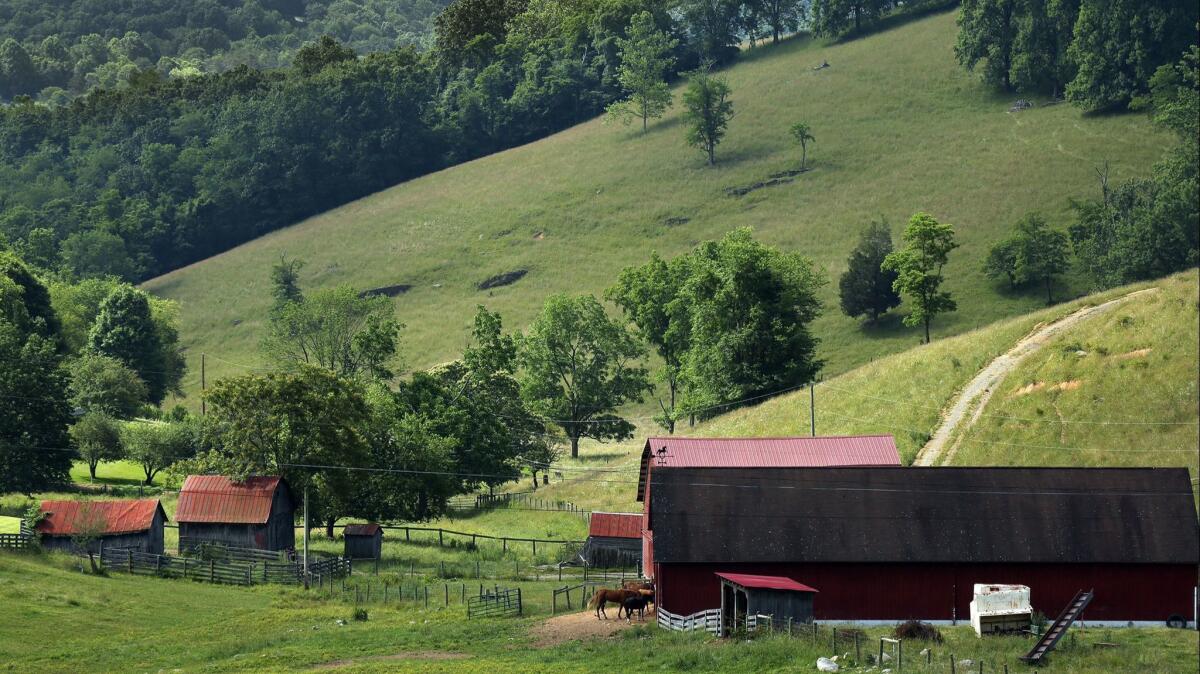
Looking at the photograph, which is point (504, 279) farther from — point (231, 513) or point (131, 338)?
point (231, 513)

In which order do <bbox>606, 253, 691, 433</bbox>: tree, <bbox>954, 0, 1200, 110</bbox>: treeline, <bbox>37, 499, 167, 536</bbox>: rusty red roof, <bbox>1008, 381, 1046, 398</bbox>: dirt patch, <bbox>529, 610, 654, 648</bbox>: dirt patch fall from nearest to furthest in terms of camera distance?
<bbox>529, 610, 654, 648</bbox>: dirt patch, <bbox>37, 499, 167, 536</bbox>: rusty red roof, <bbox>1008, 381, 1046, 398</bbox>: dirt patch, <bbox>606, 253, 691, 433</bbox>: tree, <bbox>954, 0, 1200, 110</bbox>: treeline

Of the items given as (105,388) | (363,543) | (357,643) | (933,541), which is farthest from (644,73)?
(357,643)

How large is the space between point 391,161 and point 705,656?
526 ft

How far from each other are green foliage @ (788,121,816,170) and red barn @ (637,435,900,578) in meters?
94.1

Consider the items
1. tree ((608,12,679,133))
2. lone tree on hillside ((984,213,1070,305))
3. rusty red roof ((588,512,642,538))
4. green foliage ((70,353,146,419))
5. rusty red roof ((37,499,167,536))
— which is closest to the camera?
rusty red roof ((37,499,167,536))

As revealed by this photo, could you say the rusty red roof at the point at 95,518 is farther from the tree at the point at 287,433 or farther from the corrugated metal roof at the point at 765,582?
the corrugated metal roof at the point at 765,582

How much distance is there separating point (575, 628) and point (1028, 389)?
3646cm

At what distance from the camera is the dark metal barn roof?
4772 cm

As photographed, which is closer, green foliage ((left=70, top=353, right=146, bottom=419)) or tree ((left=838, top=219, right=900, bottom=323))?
green foliage ((left=70, top=353, right=146, bottom=419))

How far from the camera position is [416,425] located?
82.9 m

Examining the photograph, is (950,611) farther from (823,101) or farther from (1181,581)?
(823,101)

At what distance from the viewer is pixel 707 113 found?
158 metres

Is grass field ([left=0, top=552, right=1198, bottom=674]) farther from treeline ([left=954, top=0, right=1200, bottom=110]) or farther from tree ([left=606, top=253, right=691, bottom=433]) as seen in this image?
treeline ([left=954, top=0, right=1200, bottom=110])

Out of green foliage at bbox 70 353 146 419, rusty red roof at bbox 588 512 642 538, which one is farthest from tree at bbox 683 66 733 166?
rusty red roof at bbox 588 512 642 538
